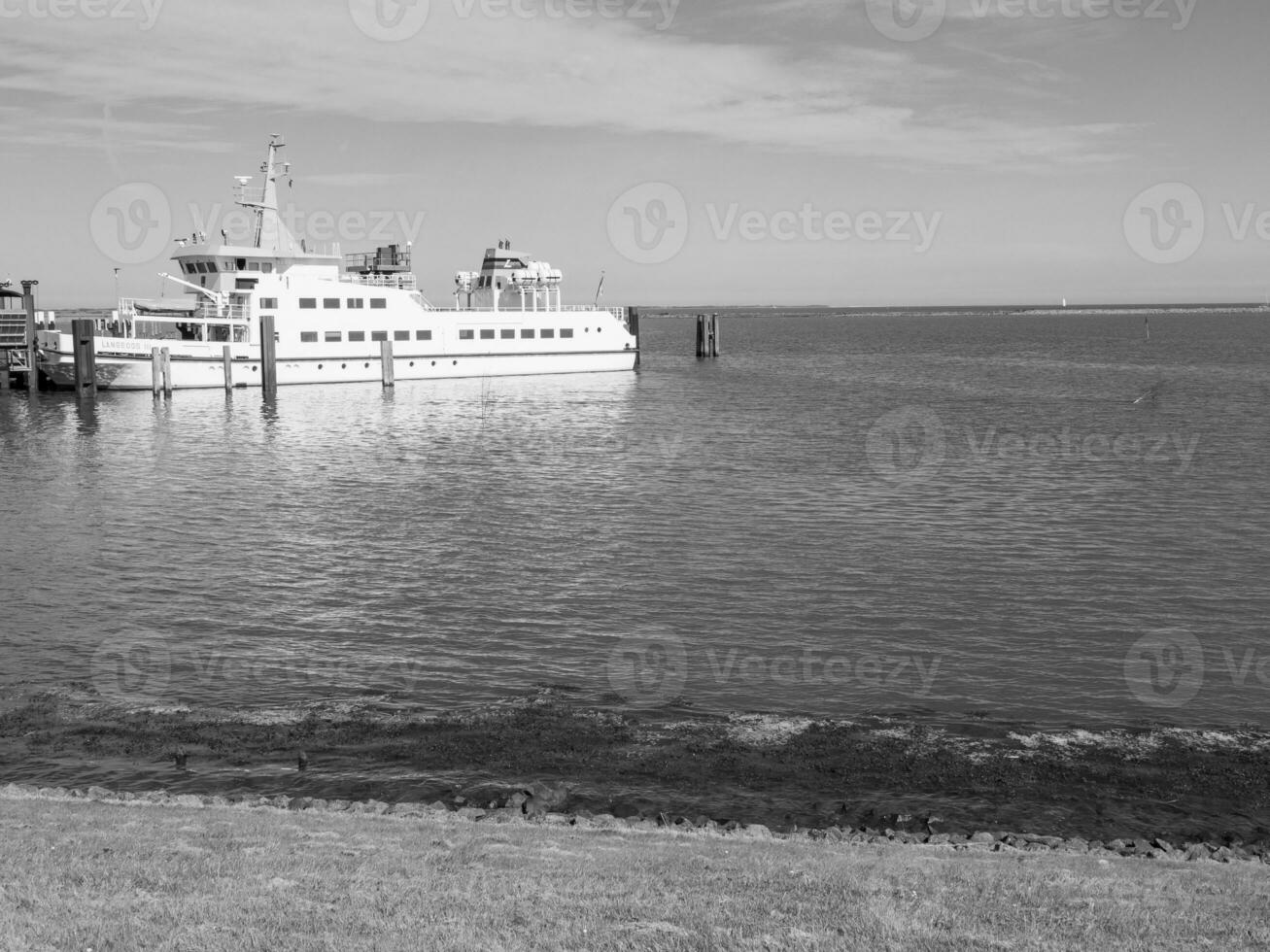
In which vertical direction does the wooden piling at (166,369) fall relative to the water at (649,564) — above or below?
above

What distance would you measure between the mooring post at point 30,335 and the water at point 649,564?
17.5 m

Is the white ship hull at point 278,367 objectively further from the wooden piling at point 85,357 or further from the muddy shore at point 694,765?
the muddy shore at point 694,765

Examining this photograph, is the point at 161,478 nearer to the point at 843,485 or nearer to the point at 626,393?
the point at 843,485

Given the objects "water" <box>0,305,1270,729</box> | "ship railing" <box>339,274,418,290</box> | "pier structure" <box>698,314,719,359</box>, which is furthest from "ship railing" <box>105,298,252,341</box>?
"pier structure" <box>698,314,719,359</box>

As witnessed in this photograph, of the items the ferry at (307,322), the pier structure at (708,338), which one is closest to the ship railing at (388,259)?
the ferry at (307,322)

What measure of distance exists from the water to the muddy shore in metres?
0.92

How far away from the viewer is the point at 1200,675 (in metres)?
20.0

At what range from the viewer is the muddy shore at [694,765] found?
1473 centimetres

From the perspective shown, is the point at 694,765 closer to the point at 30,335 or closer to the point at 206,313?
the point at 206,313

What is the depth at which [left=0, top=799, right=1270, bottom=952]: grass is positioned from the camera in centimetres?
952

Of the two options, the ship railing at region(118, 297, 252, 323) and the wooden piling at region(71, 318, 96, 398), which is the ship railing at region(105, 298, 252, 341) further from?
the wooden piling at region(71, 318, 96, 398)

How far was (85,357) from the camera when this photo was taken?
7375 cm

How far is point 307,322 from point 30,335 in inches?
747

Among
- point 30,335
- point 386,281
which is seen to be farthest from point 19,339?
point 386,281
